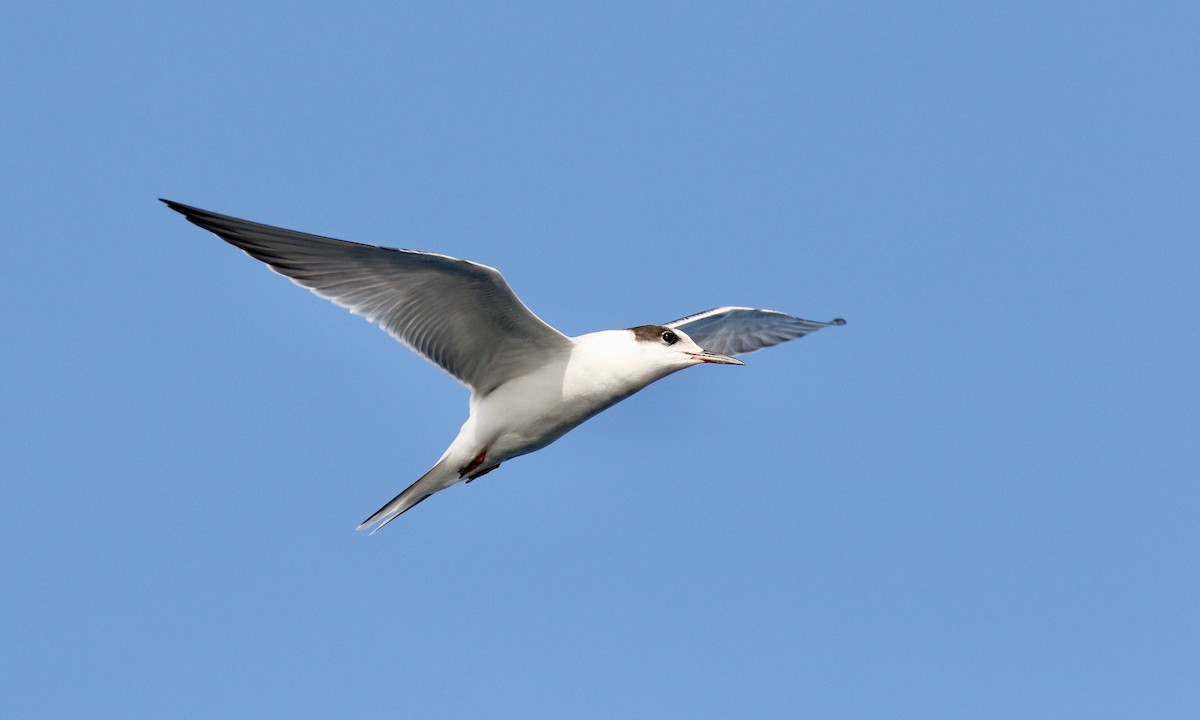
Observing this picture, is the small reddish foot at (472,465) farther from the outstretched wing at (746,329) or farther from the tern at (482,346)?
the outstretched wing at (746,329)

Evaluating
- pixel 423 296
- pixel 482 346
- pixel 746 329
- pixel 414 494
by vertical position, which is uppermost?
pixel 746 329

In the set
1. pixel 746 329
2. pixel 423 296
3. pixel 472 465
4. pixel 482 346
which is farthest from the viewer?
pixel 746 329

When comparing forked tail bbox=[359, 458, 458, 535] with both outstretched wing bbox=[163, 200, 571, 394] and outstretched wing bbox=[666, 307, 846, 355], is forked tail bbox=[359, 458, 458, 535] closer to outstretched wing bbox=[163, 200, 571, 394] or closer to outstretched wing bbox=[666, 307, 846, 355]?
outstretched wing bbox=[163, 200, 571, 394]

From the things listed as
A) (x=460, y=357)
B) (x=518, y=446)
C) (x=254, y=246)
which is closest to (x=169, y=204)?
(x=254, y=246)

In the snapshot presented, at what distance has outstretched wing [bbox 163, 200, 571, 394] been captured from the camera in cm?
996

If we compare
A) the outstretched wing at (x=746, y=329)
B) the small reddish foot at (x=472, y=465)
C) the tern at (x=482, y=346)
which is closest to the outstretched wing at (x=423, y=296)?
the tern at (x=482, y=346)

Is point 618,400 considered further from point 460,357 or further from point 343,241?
point 343,241

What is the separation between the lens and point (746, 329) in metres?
14.8

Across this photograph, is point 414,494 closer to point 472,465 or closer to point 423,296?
point 472,465

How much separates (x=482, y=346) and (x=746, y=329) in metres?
4.62

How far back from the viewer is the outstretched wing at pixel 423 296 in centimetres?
996

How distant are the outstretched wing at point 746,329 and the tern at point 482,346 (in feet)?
9.45

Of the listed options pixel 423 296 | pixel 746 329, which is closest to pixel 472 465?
pixel 423 296


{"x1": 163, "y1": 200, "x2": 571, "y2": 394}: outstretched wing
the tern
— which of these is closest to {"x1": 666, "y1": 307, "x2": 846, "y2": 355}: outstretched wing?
the tern
